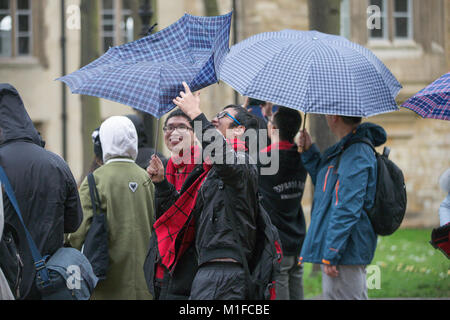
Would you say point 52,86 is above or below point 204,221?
above

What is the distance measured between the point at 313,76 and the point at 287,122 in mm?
1003

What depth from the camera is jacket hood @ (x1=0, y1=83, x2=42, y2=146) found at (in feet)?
13.6

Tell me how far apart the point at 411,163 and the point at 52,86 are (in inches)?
315

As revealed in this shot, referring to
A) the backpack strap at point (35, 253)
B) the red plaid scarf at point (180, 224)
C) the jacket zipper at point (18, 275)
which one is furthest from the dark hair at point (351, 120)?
the jacket zipper at point (18, 275)

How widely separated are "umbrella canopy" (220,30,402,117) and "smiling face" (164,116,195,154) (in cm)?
53

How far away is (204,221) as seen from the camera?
155 inches

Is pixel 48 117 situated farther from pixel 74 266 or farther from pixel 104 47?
pixel 74 266

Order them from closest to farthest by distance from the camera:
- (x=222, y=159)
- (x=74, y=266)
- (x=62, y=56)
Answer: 1. (x=222, y=159)
2. (x=74, y=266)
3. (x=62, y=56)

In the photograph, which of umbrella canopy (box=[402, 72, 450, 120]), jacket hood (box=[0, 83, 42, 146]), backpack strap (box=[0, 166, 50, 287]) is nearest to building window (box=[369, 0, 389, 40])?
umbrella canopy (box=[402, 72, 450, 120])

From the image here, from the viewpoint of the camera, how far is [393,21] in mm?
15109

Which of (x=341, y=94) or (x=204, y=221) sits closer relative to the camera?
(x=204, y=221)

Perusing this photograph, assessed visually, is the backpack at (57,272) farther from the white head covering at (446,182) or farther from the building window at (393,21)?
the building window at (393,21)
